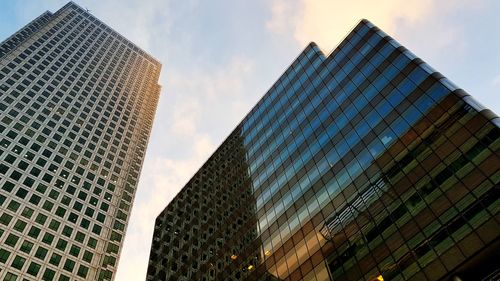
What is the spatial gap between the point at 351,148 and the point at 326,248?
11166mm

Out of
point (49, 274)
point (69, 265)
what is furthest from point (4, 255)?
point (69, 265)

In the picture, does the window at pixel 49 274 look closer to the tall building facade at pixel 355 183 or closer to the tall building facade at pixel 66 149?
the tall building facade at pixel 66 149

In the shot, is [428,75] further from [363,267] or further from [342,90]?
[363,267]

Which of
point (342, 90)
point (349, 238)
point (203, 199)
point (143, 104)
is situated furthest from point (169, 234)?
point (143, 104)

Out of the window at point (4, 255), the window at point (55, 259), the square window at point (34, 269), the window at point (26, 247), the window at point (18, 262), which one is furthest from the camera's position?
the window at point (55, 259)

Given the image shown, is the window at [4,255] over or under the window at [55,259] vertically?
under

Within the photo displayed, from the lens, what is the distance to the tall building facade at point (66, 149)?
2785 inches

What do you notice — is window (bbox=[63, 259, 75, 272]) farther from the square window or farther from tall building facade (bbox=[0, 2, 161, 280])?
the square window

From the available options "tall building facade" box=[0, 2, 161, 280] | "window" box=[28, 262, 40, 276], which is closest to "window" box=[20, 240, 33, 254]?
"tall building facade" box=[0, 2, 161, 280]

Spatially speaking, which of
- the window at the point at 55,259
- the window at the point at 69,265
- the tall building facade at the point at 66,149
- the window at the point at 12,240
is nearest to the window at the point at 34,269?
the tall building facade at the point at 66,149

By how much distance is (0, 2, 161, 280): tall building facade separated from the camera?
232 ft

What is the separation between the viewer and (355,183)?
39844mm

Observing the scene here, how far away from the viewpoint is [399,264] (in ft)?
101

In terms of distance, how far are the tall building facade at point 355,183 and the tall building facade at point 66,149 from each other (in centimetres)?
1597
